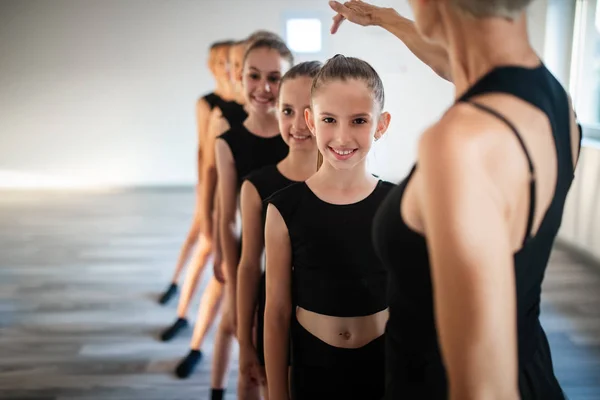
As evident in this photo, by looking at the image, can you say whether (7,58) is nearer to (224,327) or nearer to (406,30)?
(224,327)

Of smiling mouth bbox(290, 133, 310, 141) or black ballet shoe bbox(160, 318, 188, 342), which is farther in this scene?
black ballet shoe bbox(160, 318, 188, 342)

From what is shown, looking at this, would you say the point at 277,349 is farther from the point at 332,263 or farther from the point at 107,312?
the point at 107,312

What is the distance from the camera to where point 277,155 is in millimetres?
1700

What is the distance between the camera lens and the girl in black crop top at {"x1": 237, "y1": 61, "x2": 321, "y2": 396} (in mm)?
1280

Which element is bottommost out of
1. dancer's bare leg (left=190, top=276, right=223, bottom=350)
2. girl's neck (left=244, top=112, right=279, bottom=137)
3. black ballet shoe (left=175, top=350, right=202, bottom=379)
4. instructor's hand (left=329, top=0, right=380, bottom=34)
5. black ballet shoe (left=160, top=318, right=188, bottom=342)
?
black ballet shoe (left=160, top=318, right=188, bottom=342)

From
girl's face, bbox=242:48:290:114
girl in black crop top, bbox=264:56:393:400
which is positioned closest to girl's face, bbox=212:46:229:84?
girl's face, bbox=242:48:290:114

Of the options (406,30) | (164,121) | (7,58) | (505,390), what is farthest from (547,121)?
(7,58)

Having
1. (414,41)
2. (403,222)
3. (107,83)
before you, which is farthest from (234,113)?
(107,83)

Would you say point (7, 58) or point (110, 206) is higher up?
point (7, 58)

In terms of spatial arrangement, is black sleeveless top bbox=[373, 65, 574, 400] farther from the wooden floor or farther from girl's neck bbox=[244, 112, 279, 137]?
the wooden floor

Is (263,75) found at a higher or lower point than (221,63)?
higher

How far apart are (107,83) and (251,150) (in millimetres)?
4719

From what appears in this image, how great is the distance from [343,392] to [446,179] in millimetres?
683

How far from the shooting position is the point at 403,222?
0.60 meters
